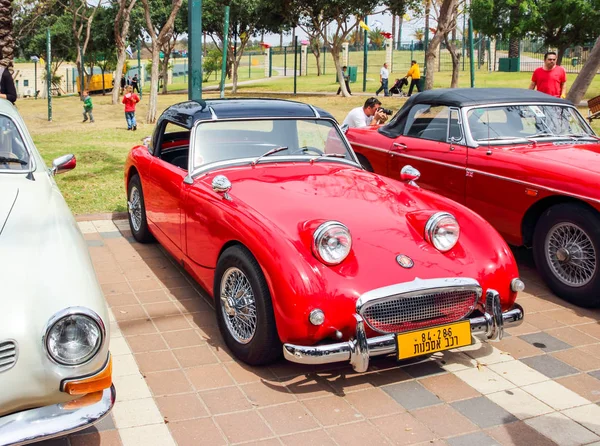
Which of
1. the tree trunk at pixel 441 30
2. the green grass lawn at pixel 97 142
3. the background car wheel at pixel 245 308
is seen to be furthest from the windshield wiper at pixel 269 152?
the tree trunk at pixel 441 30

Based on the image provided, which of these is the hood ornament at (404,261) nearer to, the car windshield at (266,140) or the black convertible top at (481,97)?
the car windshield at (266,140)

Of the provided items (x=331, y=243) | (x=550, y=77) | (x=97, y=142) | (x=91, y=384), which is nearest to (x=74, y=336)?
(x=91, y=384)

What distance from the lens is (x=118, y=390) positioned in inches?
164

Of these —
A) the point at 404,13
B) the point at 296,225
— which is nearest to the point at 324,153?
the point at 296,225

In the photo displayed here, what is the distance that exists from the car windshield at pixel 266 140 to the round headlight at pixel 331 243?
165 cm

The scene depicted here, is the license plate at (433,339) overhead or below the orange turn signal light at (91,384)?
below

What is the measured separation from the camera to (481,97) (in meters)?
7.30

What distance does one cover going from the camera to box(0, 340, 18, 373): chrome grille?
2.81 metres

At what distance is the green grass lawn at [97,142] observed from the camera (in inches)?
373

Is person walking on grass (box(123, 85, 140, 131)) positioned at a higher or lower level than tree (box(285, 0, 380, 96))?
lower

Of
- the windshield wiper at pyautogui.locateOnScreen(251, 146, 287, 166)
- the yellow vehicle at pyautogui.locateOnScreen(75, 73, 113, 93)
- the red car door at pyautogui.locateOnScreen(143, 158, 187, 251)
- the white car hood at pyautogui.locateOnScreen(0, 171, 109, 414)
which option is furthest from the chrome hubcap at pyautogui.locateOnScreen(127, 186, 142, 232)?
the yellow vehicle at pyautogui.locateOnScreen(75, 73, 113, 93)

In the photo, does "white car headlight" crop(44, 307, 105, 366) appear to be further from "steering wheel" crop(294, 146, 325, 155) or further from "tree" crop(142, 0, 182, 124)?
"tree" crop(142, 0, 182, 124)

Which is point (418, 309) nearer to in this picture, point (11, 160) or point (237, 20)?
point (11, 160)

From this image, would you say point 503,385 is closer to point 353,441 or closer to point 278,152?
point 353,441
